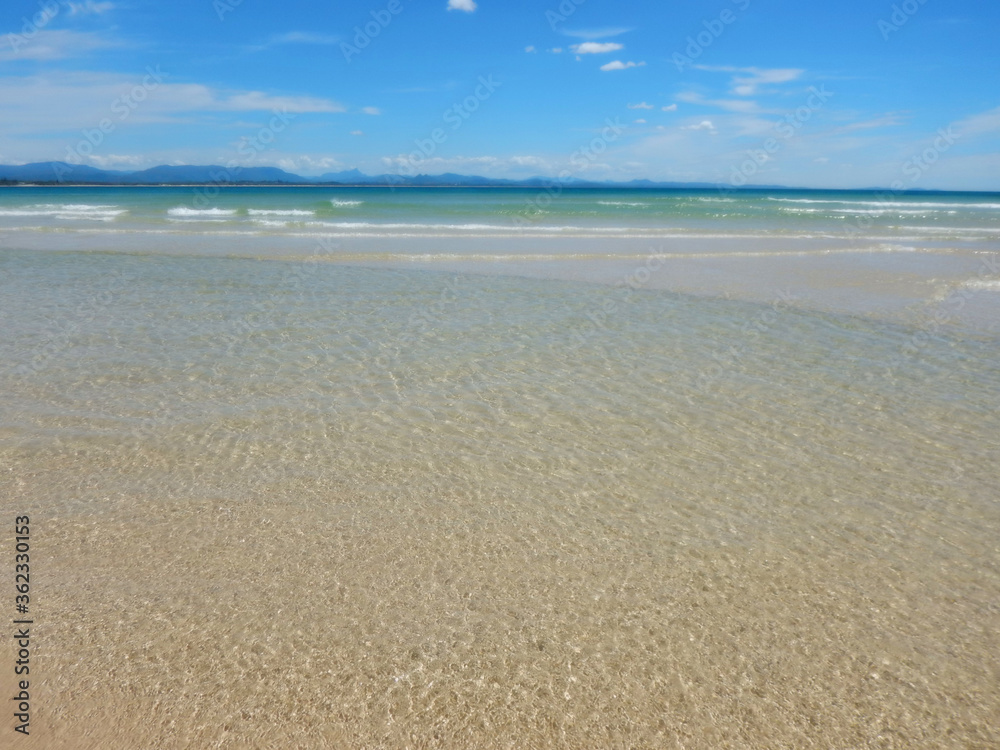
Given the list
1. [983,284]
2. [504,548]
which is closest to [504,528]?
[504,548]

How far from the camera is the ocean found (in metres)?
2.73

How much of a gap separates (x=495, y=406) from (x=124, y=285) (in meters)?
9.38

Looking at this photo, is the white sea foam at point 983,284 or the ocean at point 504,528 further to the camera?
the white sea foam at point 983,284

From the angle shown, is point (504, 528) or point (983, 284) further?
point (983, 284)

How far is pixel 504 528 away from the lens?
13.2ft

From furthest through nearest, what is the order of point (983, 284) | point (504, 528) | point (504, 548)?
1. point (983, 284)
2. point (504, 528)
3. point (504, 548)

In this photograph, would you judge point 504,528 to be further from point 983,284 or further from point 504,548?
point 983,284

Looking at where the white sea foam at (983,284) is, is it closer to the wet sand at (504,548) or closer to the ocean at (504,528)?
the ocean at (504,528)

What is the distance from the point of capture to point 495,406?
5.99 m

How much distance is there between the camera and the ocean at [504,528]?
2.73 meters

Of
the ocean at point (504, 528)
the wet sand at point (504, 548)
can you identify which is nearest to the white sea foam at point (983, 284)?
the ocean at point (504, 528)

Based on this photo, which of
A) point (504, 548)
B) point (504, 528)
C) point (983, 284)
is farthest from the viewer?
point (983, 284)

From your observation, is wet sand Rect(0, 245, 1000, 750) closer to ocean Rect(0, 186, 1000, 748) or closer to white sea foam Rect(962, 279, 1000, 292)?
ocean Rect(0, 186, 1000, 748)

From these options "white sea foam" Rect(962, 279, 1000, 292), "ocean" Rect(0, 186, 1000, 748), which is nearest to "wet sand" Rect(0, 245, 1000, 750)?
"ocean" Rect(0, 186, 1000, 748)
